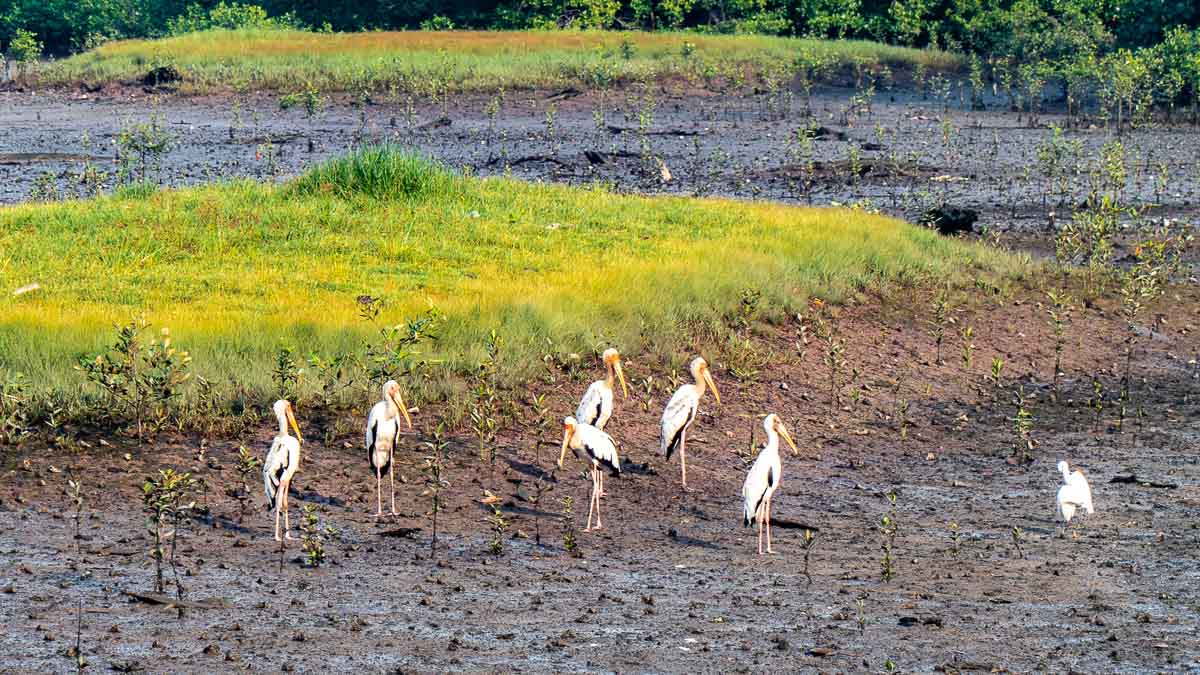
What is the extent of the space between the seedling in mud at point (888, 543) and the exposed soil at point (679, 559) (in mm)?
70

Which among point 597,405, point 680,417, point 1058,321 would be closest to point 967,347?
point 1058,321

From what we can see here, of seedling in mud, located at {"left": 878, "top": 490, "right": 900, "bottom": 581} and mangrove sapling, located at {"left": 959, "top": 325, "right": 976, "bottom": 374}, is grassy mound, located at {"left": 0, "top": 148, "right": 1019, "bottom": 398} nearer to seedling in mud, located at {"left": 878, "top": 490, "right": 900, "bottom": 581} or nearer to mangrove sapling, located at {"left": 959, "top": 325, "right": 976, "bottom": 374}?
mangrove sapling, located at {"left": 959, "top": 325, "right": 976, "bottom": 374}

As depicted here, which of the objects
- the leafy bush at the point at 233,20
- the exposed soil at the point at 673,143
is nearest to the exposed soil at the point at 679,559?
the exposed soil at the point at 673,143

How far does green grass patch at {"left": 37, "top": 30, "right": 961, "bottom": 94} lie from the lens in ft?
112

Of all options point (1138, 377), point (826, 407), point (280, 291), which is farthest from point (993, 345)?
point (280, 291)

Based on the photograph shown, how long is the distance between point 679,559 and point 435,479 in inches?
53.9

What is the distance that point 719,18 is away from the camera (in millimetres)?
48344

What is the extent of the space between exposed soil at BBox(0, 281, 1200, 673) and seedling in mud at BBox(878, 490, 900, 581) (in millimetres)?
70

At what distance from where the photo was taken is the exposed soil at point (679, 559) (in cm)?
698

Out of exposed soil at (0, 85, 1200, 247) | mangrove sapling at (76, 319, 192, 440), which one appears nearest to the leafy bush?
exposed soil at (0, 85, 1200, 247)

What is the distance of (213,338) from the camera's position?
11.1 m

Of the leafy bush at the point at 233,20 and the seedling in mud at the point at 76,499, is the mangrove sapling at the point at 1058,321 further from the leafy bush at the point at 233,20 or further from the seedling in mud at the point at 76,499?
the leafy bush at the point at 233,20

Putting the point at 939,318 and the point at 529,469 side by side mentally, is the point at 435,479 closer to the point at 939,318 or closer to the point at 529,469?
the point at 529,469

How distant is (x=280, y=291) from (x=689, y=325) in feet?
10.3
